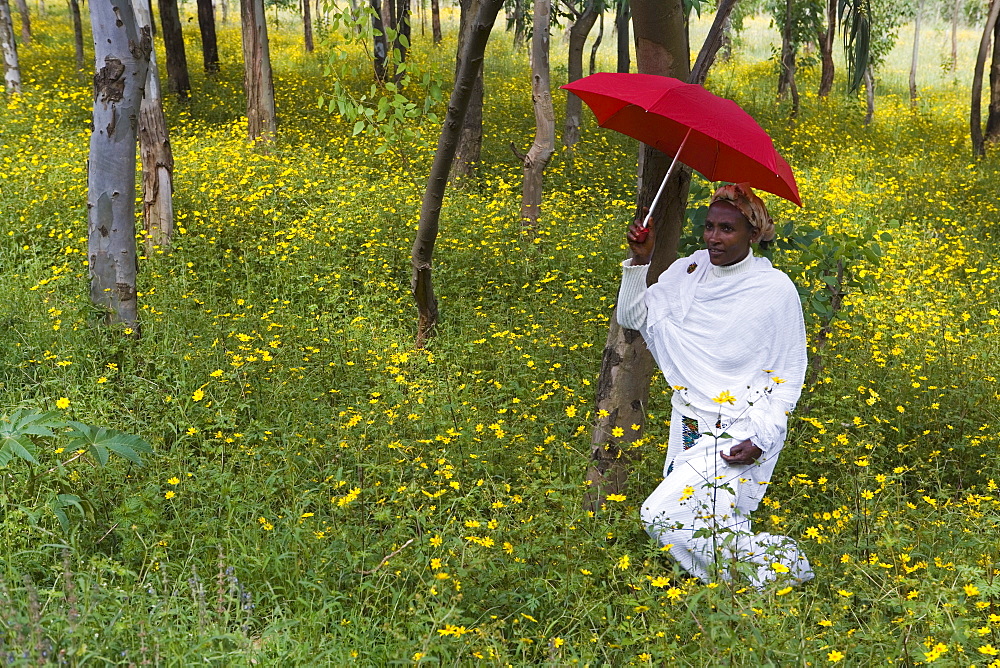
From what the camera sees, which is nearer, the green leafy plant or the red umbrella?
the green leafy plant

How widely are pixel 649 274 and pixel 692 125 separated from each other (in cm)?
93

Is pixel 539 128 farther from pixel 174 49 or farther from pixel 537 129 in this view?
pixel 174 49

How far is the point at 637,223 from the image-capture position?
370cm

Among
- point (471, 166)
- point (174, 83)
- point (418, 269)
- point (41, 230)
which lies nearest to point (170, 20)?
point (174, 83)

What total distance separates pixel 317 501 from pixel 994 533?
305 centimetres

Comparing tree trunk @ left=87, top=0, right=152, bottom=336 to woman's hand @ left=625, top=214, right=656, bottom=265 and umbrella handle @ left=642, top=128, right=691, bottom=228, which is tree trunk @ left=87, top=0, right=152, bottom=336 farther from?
umbrella handle @ left=642, top=128, right=691, bottom=228

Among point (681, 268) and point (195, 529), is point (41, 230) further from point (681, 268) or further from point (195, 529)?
point (681, 268)

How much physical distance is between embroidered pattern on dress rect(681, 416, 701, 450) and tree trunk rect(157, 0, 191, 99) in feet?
42.5

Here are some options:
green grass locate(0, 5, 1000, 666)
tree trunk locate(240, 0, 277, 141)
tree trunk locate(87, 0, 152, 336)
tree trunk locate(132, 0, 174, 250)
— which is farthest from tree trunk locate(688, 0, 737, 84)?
tree trunk locate(240, 0, 277, 141)

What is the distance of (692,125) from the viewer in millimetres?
3234

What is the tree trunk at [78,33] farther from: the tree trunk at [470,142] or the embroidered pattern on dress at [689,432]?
the embroidered pattern on dress at [689,432]

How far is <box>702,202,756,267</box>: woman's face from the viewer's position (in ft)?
11.4

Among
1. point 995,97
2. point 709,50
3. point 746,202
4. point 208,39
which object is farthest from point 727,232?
point 208,39

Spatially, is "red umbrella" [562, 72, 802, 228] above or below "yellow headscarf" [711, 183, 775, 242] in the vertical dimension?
above
